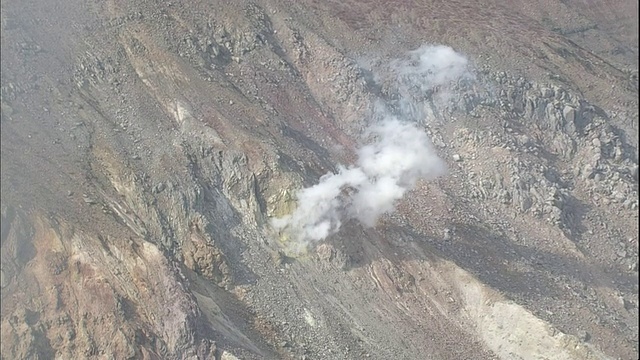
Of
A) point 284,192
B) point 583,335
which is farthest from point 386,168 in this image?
point 583,335

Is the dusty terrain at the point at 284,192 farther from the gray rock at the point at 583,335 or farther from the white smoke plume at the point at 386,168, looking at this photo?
the white smoke plume at the point at 386,168

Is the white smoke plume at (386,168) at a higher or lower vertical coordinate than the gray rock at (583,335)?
higher

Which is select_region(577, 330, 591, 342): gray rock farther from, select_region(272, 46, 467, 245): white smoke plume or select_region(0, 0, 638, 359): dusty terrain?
select_region(272, 46, 467, 245): white smoke plume

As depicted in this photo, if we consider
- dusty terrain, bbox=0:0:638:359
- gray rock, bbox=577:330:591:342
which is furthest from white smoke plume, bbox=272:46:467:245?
Answer: gray rock, bbox=577:330:591:342

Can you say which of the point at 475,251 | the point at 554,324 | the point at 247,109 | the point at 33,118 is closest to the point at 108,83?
the point at 33,118

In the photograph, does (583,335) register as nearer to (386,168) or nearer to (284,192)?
(386,168)

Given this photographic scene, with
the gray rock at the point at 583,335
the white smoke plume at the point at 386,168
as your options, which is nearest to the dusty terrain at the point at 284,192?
the gray rock at the point at 583,335

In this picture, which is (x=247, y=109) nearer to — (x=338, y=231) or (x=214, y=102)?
(x=214, y=102)
